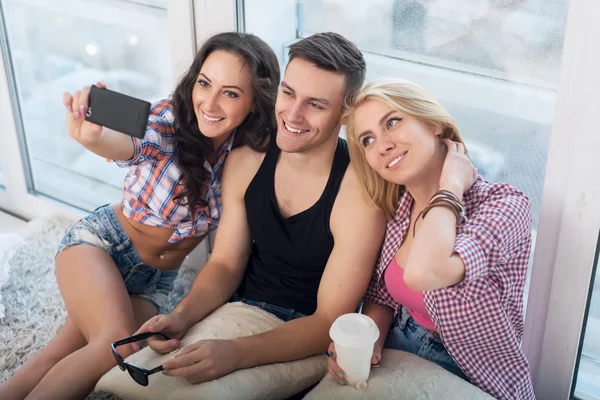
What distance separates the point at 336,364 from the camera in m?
1.39

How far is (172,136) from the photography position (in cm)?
166

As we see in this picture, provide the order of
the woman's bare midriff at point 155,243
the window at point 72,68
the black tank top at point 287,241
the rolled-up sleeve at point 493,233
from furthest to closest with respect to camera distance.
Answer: the window at point 72,68 < the woman's bare midriff at point 155,243 < the black tank top at point 287,241 < the rolled-up sleeve at point 493,233

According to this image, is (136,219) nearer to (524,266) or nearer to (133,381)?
(133,381)

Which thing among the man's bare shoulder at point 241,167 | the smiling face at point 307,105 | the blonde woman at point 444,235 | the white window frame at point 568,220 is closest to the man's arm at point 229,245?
the man's bare shoulder at point 241,167

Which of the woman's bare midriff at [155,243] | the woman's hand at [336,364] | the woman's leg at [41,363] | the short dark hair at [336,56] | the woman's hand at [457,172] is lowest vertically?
the woman's leg at [41,363]

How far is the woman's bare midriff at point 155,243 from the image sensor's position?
5.86 feet

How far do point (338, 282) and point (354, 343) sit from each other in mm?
234

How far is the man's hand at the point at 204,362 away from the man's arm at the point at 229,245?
0.62 ft

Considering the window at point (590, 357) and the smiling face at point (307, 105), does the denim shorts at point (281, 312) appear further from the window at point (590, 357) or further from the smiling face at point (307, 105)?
the window at point (590, 357)

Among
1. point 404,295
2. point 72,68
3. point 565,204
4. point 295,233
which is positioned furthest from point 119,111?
point 72,68

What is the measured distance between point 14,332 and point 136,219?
0.53m

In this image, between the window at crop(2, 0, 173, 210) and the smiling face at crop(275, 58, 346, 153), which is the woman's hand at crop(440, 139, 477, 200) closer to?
the smiling face at crop(275, 58, 346, 153)

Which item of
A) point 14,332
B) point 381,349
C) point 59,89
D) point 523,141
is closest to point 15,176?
point 59,89

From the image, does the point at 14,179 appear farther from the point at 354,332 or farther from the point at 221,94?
the point at 354,332
